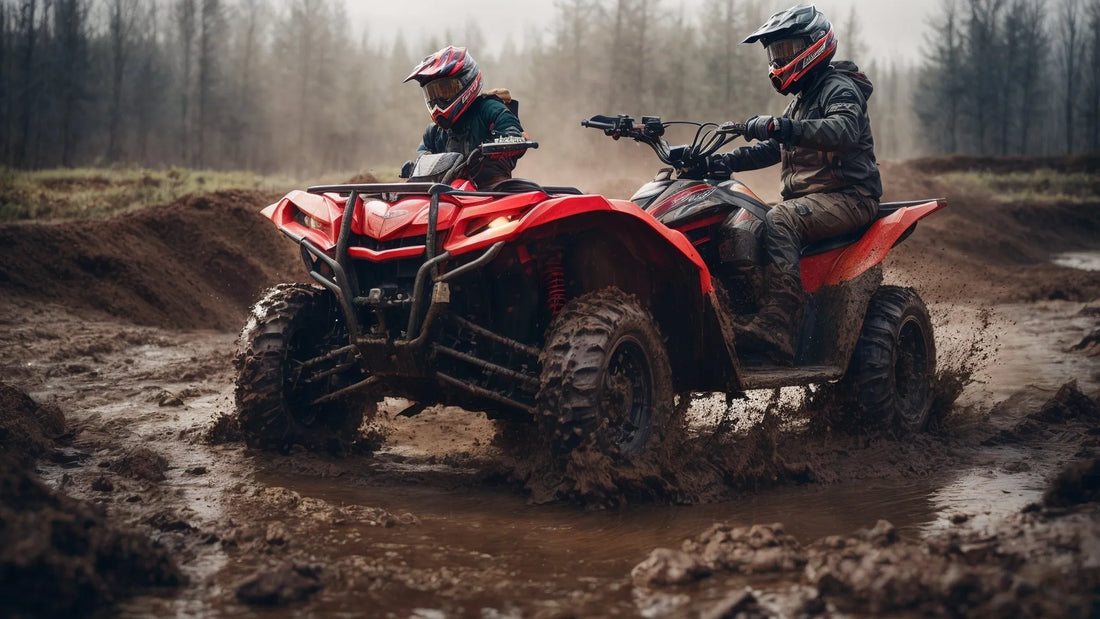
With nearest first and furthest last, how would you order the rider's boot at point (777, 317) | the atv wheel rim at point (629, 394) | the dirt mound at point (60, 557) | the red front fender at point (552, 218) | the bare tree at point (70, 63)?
the dirt mound at point (60, 557) < the red front fender at point (552, 218) < the atv wheel rim at point (629, 394) < the rider's boot at point (777, 317) < the bare tree at point (70, 63)

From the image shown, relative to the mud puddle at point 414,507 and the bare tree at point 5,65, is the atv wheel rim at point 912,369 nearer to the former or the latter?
the mud puddle at point 414,507

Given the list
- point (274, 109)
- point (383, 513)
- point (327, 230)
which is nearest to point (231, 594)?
point (383, 513)

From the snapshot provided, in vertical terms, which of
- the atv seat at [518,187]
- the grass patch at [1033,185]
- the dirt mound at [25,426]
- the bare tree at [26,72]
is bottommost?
the dirt mound at [25,426]

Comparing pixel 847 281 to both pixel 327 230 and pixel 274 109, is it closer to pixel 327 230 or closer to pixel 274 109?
pixel 327 230

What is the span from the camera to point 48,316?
31.2 ft

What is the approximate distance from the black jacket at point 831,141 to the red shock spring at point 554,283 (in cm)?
175

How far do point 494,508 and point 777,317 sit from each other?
2.13 meters

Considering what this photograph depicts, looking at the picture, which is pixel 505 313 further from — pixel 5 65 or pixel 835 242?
pixel 5 65

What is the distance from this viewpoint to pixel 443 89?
5562 millimetres

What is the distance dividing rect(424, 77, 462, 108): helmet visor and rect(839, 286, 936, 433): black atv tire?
111 inches

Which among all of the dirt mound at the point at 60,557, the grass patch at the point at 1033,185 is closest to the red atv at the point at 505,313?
the dirt mound at the point at 60,557

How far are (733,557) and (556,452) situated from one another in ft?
3.72

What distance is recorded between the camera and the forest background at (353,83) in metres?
45.8

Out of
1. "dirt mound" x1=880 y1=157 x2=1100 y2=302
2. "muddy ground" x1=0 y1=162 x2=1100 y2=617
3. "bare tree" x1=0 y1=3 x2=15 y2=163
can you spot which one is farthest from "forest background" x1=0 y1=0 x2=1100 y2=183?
"muddy ground" x1=0 y1=162 x2=1100 y2=617
